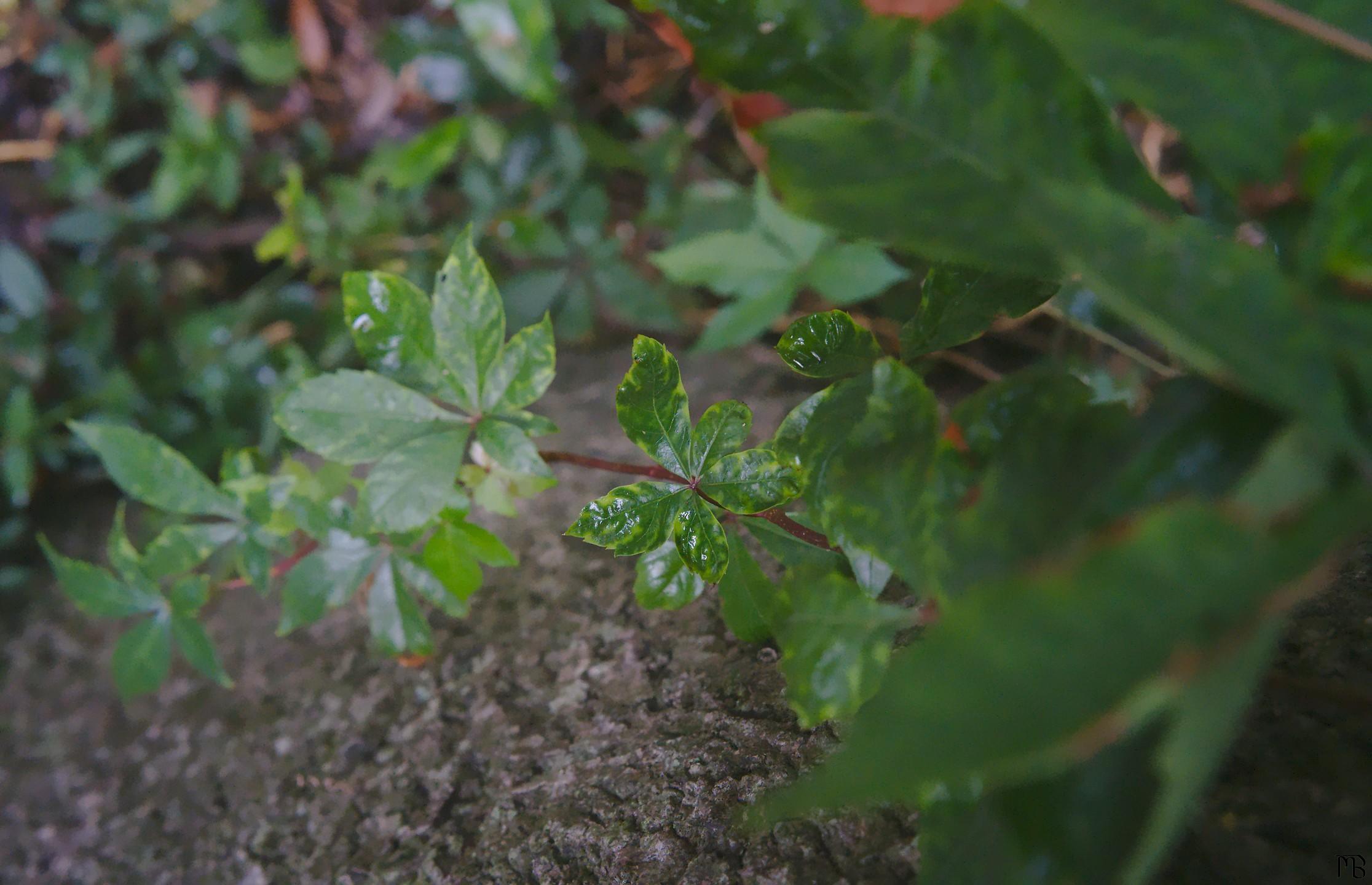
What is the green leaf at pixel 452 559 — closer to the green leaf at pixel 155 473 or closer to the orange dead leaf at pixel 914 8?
the green leaf at pixel 155 473

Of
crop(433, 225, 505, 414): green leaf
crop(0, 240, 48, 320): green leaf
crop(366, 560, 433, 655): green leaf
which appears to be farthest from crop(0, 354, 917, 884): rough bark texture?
crop(0, 240, 48, 320): green leaf

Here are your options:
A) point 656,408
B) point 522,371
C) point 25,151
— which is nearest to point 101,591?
point 522,371

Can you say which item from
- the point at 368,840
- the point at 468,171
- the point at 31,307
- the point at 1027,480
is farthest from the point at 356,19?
the point at 1027,480

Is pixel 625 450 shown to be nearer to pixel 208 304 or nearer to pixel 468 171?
pixel 468 171

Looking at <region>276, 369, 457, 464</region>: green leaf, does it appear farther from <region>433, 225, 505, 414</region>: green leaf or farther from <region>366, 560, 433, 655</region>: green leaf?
<region>366, 560, 433, 655</region>: green leaf

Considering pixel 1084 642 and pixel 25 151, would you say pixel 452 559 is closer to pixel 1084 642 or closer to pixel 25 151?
A: pixel 1084 642

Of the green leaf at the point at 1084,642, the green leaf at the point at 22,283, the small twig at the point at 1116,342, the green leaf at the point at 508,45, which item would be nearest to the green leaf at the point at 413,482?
the green leaf at the point at 1084,642
